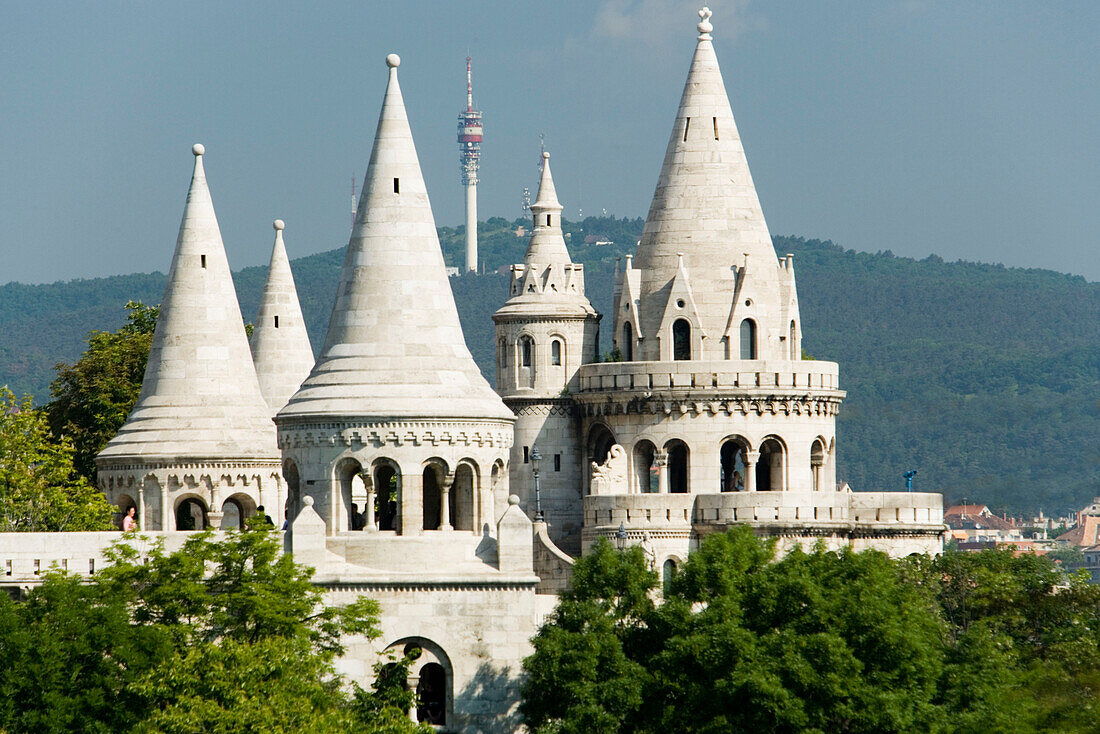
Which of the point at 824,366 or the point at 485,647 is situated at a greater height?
the point at 824,366

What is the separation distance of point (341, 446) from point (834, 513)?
2034 centimetres

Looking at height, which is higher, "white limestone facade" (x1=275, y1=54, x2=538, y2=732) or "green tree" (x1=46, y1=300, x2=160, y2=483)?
"green tree" (x1=46, y1=300, x2=160, y2=483)

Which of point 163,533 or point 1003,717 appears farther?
point 163,533

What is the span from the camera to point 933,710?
51.5 m

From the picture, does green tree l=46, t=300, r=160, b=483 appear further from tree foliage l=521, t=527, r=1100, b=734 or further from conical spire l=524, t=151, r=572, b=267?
tree foliage l=521, t=527, r=1100, b=734

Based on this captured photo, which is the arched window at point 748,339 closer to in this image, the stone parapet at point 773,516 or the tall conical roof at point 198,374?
the stone parapet at point 773,516

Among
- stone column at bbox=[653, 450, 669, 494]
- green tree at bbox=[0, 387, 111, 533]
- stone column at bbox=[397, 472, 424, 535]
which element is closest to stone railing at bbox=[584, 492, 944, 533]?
stone column at bbox=[653, 450, 669, 494]

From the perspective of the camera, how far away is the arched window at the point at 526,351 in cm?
7894

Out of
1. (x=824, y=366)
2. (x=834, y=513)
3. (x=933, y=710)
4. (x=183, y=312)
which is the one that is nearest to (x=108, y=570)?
(x=183, y=312)

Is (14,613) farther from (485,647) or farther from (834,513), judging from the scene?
(834,513)

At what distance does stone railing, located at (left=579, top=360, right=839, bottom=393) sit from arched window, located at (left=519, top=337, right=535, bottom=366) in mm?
3849

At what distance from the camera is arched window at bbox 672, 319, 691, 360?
76.6 metres

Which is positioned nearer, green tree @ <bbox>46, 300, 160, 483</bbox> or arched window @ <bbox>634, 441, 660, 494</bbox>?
arched window @ <bbox>634, 441, 660, 494</bbox>

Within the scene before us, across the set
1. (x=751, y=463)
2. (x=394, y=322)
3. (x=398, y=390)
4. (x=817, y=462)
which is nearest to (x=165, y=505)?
(x=394, y=322)
